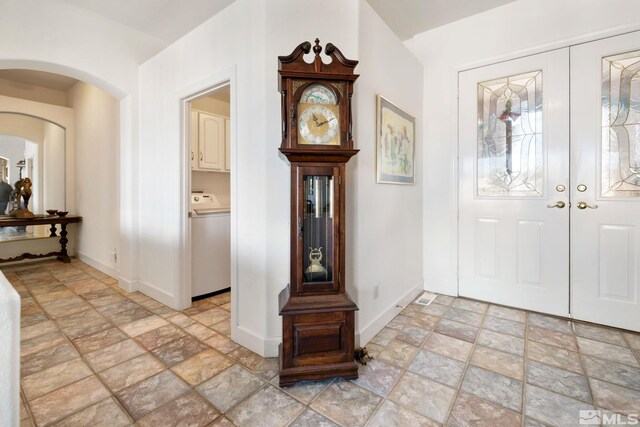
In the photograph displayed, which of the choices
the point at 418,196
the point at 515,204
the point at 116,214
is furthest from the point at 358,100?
the point at 116,214

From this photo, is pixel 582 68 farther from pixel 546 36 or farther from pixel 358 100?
pixel 358 100

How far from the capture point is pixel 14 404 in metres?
0.76

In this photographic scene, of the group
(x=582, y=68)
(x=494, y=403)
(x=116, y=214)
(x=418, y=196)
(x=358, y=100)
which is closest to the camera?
(x=494, y=403)

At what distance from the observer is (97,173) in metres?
4.02

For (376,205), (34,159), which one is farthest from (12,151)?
(376,205)

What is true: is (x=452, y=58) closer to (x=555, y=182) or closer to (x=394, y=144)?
(x=394, y=144)

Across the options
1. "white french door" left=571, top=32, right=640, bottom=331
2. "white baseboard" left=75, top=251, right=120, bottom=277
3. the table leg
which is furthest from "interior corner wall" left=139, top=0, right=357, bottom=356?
the table leg

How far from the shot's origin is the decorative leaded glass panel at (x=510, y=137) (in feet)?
8.45

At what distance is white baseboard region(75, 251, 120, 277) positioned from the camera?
3770 millimetres

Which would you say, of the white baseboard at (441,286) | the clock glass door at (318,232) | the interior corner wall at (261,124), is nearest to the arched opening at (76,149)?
the interior corner wall at (261,124)

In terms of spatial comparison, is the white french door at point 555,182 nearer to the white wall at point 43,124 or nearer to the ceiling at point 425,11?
the ceiling at point 425,11

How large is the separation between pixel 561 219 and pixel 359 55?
7.26 feet

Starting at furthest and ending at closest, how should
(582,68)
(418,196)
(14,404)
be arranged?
(418,196) < (582,68) < (14,404)

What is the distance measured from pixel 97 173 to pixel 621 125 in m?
5.81
